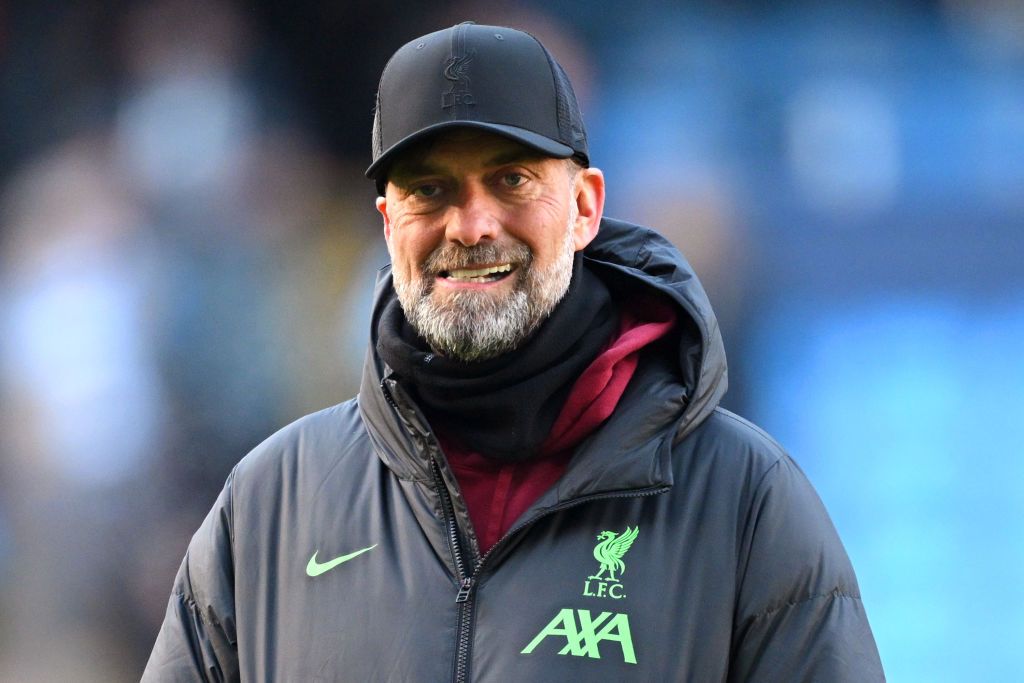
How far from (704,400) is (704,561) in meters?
0.24

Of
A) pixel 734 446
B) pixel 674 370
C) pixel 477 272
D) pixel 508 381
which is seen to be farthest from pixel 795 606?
pixel 477 272

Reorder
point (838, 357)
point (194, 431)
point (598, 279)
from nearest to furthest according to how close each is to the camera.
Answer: point (598, 279) → point (838, 357) → point (194, 431)

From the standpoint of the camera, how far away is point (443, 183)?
5.47 ft

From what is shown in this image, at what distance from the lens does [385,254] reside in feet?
10.7

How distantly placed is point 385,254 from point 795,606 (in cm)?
199

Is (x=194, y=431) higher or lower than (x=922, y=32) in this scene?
lower

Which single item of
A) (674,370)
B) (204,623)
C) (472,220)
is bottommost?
(204,623)

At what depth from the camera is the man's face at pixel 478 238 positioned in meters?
1.65

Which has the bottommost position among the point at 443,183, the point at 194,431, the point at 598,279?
the point at 194,431

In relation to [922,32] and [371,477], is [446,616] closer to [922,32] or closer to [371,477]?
[371,477]

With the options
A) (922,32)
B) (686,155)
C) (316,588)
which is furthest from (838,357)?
(316,588)

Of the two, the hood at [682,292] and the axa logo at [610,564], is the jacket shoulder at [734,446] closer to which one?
the hood at [682,292]

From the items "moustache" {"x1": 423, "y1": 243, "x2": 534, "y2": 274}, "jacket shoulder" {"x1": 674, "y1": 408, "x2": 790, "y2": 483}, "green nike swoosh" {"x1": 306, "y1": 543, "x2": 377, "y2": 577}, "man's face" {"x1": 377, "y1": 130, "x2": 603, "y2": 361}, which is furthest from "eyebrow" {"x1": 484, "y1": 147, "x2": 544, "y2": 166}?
"green nike swoosh" {"x1": 306, "y1": 543, "x2": 377, "y2": 577}

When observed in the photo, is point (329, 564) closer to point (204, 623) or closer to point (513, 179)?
point (204, 623)
